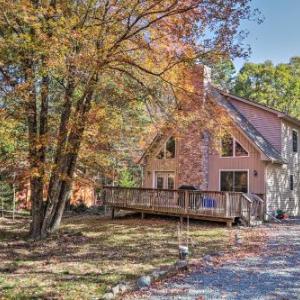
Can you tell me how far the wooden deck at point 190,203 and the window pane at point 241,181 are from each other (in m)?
1.67

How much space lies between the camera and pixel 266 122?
20.0 metres

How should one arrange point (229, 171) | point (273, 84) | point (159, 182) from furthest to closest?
point (273, 84) → point (159, 182) → point (229, 171)

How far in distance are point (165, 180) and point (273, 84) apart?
20480 millimetres

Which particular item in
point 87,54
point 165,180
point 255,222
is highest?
point 87,54

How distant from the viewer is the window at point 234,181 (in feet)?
61.1

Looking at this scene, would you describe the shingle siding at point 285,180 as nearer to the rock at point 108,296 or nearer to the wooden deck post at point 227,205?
the wooden deck post at point 227,205

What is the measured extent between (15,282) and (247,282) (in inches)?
157

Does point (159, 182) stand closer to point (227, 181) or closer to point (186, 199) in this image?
point (227, 181)

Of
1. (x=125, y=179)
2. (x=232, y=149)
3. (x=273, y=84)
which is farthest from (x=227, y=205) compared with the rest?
(x=273, y=84)

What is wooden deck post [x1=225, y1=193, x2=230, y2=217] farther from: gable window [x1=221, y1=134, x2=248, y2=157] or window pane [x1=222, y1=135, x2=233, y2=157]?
window pane [x1=222, y1=135, x2=233, y2=157]

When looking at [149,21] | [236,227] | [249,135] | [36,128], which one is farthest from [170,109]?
[249,135]

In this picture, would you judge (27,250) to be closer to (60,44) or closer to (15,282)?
(15,282)

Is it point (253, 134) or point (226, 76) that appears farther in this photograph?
point (226, 76)

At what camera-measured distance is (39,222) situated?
12508mm
